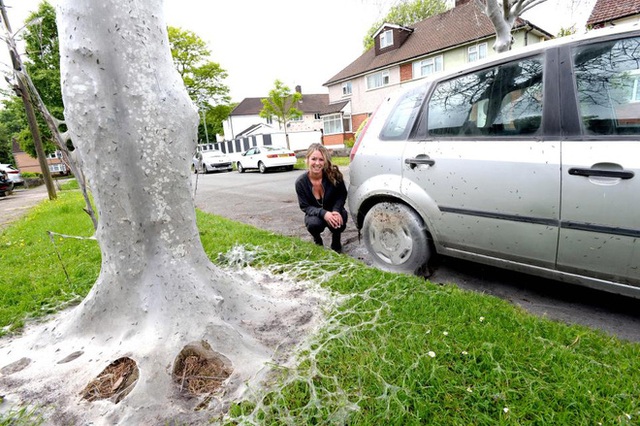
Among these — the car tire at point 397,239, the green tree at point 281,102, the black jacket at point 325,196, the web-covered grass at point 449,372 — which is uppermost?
the green tree at point 281,102

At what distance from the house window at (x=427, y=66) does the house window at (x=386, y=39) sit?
371cm

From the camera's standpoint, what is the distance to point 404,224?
304 centimetres

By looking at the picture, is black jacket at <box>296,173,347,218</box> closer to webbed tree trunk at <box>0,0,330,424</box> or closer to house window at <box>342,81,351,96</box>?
webbed tree trunk at <box>0,0,330,424</box>

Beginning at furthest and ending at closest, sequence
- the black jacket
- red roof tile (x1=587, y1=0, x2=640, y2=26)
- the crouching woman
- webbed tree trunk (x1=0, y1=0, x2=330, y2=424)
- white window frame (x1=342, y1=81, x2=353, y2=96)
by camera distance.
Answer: white window frame (x1=342, y1=81, x2=353, y2=96)
red roof tile (x1=587, y1=0, x2=640, y2=26)
the black jacket
the crouching woman
webbed tree trunk (x1=0, y1=0, x2=330, y2=424)

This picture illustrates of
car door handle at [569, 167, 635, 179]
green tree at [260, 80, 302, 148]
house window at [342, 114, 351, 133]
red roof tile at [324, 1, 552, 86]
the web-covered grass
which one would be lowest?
the web-covered grass

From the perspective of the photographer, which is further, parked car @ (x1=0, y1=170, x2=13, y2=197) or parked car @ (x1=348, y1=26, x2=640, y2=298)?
parked car @ (x1=0, y1=170, x2=13, y2=197)

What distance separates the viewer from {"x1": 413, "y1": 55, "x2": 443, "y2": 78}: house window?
73.6 ft

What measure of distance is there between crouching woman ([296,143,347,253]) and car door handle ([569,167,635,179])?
2.09 meters

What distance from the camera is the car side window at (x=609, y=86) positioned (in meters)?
2.03

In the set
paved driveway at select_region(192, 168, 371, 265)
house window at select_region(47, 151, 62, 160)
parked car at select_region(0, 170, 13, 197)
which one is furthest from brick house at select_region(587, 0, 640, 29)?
parked car at select_region(0, 170, 13, 197)

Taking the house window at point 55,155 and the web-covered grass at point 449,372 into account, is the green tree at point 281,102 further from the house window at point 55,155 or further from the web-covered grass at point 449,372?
the web-covered grass at point 449,372

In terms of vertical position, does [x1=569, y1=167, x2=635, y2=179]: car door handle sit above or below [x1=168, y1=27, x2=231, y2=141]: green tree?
below

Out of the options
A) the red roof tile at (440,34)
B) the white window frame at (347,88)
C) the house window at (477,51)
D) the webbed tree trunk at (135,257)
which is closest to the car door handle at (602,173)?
the webbed tree trunk at (135,257)

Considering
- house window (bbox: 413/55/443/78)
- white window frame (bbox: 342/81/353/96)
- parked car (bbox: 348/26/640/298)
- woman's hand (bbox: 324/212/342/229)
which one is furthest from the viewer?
white window frame (bbox: 342/81/353/96)
